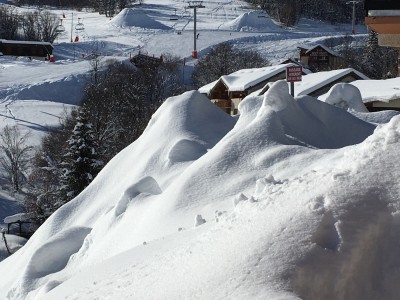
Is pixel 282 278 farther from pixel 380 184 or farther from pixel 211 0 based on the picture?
pixel 211 0

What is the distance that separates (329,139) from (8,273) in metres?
4.12

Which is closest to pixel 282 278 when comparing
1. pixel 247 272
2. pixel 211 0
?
pixel 247 272

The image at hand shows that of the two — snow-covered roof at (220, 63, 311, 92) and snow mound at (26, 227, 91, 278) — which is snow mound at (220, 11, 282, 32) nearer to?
snow-covered roof at (220, 63, 311, 92)

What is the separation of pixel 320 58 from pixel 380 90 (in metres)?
48.3

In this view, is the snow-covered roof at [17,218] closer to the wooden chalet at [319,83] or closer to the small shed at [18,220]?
the small shed at [18,220]

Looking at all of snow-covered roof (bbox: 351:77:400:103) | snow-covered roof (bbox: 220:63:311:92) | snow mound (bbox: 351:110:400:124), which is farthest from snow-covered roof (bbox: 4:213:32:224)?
snow mound (bbox: 351:110:400:124)

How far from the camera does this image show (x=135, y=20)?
99.8m

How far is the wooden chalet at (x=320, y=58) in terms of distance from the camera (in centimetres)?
6875

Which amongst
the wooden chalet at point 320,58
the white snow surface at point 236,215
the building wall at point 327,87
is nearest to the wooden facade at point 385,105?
the building wall at point 327,87

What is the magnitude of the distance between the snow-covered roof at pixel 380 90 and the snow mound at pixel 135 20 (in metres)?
74.2

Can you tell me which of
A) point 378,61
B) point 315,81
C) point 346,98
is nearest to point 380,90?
point 315,81

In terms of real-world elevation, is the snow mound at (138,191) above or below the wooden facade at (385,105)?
above

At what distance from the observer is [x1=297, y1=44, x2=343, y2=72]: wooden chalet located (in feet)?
226

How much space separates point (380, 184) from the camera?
4.30 metres
